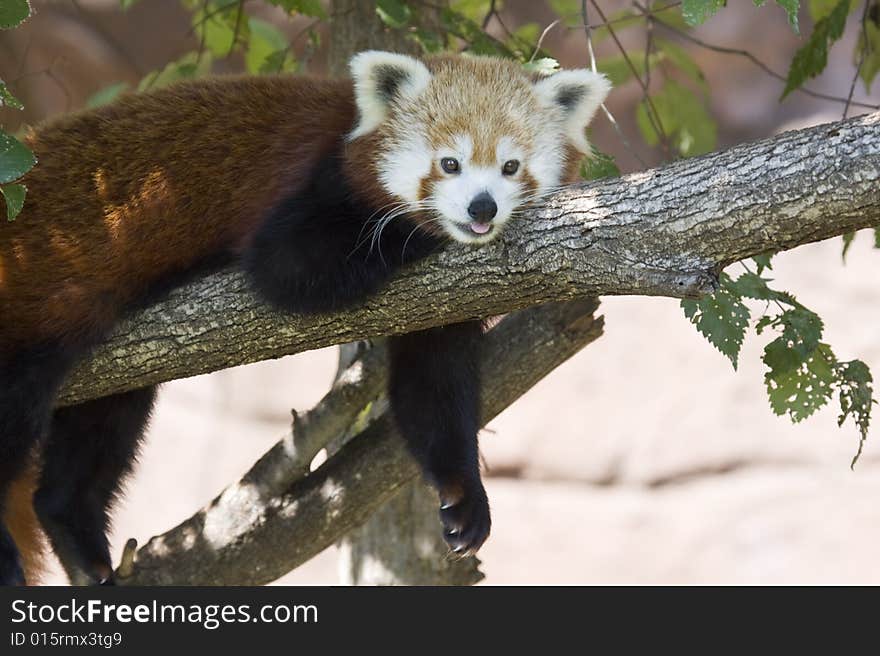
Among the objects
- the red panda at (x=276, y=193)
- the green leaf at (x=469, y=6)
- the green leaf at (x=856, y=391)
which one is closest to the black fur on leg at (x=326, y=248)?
the red panda at (x=276, y=193)

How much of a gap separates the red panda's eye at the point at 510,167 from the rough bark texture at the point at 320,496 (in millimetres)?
827

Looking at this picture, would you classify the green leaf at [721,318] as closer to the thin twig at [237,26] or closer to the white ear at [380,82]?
the white ear at [380,82]

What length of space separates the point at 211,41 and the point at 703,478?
4975 millimetres

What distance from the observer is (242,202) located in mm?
3525

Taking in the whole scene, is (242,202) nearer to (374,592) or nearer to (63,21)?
(374,592)

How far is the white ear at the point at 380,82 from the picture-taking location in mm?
3375

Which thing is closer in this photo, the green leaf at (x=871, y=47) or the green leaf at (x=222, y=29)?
the green leaf at (x=871, y=47)

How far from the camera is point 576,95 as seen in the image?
3607 mm

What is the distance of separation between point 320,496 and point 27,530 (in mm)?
1169

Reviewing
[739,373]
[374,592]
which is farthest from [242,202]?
[739,373]

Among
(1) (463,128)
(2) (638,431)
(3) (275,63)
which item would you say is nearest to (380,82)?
(1) (463,128)

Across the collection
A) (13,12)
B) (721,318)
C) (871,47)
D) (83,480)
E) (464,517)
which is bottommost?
(464,517)

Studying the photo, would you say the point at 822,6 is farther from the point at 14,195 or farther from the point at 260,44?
the point at 14,195

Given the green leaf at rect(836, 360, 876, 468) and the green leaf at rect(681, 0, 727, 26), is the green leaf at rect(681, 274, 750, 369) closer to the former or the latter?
the green leaf at rect(836, 360, 876, 468)
